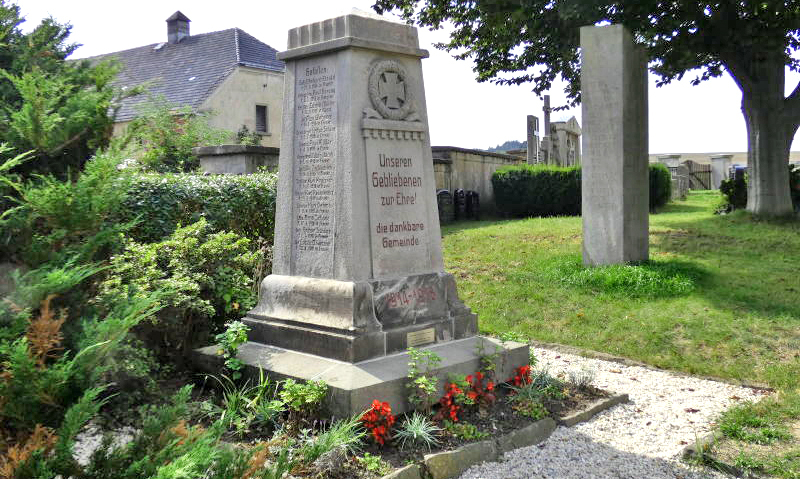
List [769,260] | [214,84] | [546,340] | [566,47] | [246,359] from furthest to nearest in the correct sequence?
[214,84] → [566,47] → [769,260] → [546,340] → [246,359]

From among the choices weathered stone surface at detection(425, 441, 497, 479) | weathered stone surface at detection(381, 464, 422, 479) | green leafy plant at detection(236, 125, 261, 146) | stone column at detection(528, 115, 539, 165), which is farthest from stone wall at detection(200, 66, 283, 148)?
weathered stone surface at detection(381, 464, 422, 479)

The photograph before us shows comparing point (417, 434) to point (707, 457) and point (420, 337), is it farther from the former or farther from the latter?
point (707, 457)

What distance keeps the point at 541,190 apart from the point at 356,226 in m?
12.5

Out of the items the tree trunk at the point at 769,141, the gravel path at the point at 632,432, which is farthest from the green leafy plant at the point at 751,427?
the tree trunk at the point at 769,141

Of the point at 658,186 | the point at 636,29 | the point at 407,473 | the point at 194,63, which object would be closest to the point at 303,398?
the point at 407,473

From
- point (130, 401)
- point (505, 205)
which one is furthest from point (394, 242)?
point (505, 205)

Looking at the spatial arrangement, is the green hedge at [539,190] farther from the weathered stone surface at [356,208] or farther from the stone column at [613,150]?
the weathered stone surface at [356,208]

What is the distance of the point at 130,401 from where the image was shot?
457 cm

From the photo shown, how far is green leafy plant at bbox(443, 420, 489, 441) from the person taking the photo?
4375 mm

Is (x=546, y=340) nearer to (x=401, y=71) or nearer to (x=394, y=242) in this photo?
(x=394, y=242)

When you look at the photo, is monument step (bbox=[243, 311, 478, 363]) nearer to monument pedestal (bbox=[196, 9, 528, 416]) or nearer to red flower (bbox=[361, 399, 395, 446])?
monument pedestal (bbox=[196, 9, 528, 416])

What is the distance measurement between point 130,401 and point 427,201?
2.67 meters

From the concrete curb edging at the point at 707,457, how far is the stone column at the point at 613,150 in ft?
17.0

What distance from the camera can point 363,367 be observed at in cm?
473
